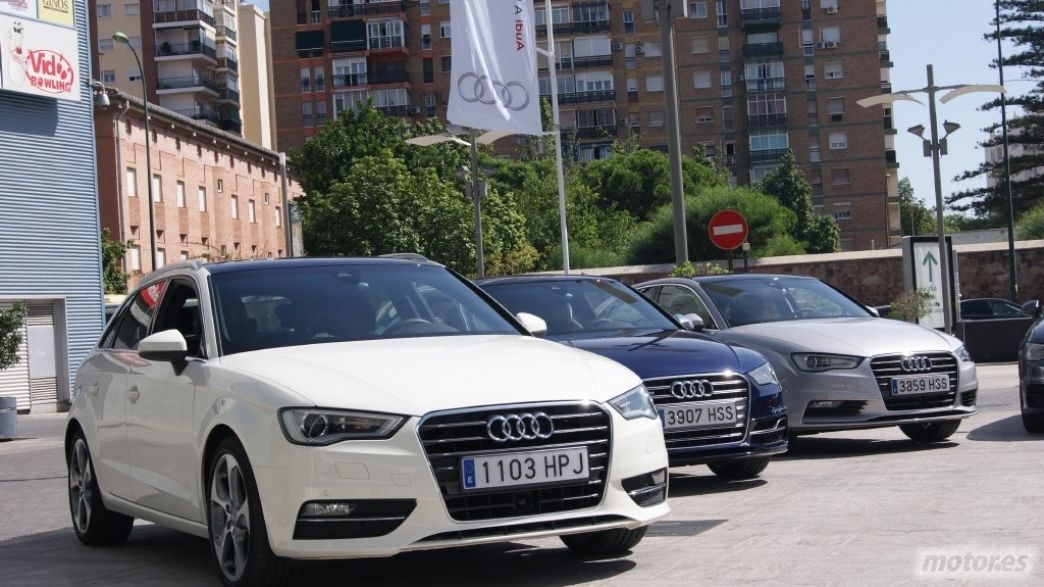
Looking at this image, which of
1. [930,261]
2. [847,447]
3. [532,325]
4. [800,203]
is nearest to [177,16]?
[800,203]

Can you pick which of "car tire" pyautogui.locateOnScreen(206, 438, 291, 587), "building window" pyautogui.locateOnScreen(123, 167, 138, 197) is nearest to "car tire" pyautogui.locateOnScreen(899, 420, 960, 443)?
"car tire" pyautogui.locateOnScreen(206, 438, 291, 587)

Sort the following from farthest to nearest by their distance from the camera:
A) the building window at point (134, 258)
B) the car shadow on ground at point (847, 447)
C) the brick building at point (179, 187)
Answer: the building window at point (134, 258) < the brick building at point (179, 187) < the car shadow on ground at point (847, 447)

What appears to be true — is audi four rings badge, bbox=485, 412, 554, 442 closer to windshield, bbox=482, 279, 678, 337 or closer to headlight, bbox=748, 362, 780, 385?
headlight, bbox=748, 362, 780, 385

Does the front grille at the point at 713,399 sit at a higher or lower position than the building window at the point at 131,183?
lower

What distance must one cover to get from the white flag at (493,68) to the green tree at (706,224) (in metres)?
33.0

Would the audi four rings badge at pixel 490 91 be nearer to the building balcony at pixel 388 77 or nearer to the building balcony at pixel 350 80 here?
the building balcony at pixel 388 77

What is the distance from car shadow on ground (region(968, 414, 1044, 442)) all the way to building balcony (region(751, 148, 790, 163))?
3643 inches

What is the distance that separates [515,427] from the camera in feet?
20.0

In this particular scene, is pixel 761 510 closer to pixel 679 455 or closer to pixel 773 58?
pixel 679 455

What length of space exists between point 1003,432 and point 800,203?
87528 millimetres

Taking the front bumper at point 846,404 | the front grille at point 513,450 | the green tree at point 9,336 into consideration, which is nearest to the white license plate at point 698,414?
the front bumper at point 846,404

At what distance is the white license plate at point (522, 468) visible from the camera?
239 inches

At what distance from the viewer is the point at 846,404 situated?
11672 millimetres

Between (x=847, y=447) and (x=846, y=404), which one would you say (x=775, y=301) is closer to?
(x=847, y=447)
